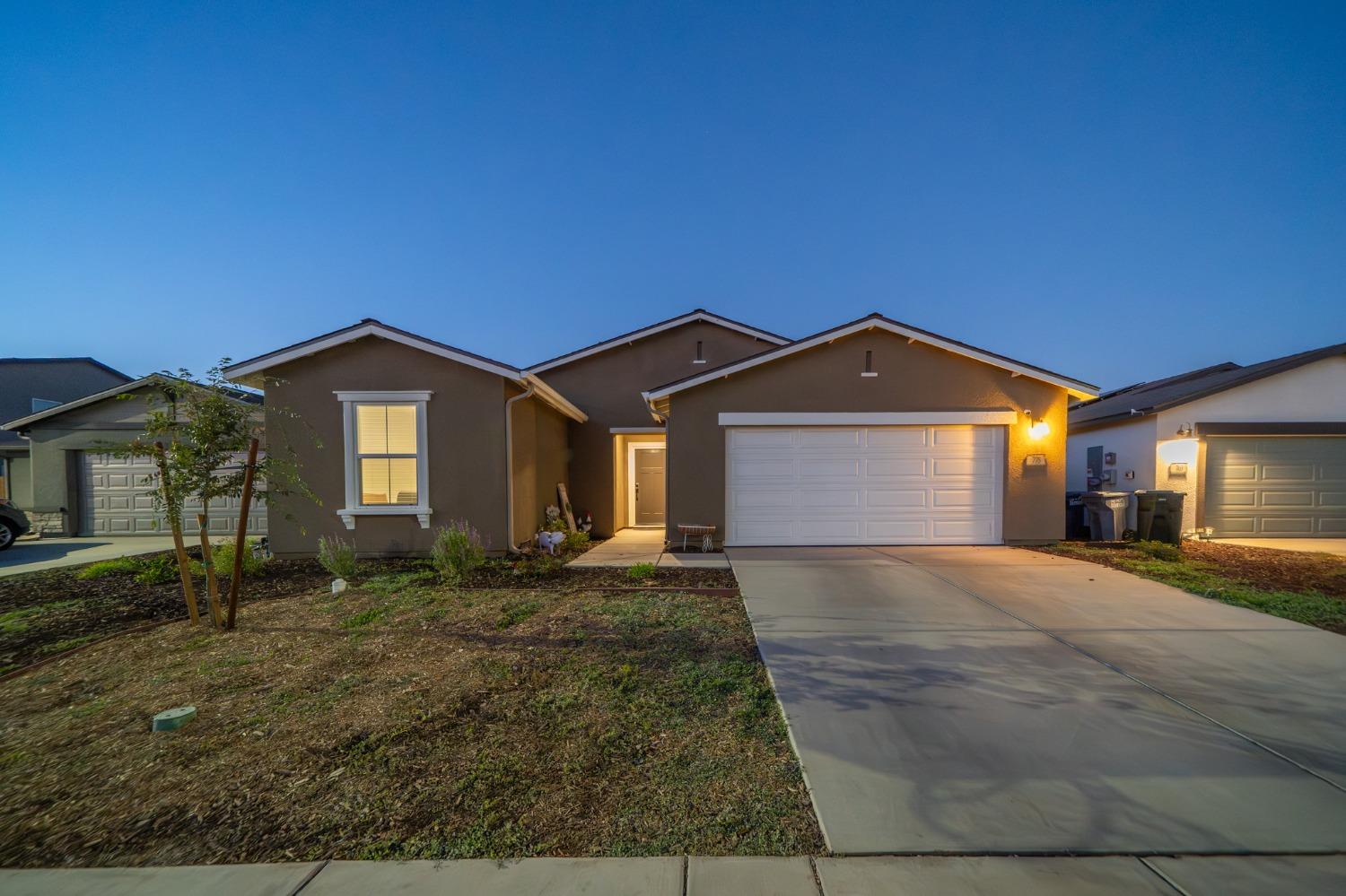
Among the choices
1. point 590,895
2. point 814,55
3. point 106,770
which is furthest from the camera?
point 814,55

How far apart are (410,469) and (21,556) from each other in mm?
7457

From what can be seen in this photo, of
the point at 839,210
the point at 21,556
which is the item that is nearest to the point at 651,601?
the point at 21,556

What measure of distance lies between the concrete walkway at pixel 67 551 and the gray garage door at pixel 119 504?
36 centimetres

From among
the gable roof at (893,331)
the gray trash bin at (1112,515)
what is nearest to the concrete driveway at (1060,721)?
the gable roof at (893,331)

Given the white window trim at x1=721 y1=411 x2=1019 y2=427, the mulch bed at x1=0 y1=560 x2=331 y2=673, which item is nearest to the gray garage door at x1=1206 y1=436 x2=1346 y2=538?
the white window trim at x1=721 y1=411 x2=1019 y2=427

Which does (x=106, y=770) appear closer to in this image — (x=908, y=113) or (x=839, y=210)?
(x=908, y=113)

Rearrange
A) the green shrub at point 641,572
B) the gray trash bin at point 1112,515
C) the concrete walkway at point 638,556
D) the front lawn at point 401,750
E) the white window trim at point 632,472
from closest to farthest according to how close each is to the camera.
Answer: the front lawn at point 401,750 → the green shrub at point 641,572 → the concrete walkway at point 638,556 → the gray trash bin at point 1112,515 → the white window trim at point 632,472

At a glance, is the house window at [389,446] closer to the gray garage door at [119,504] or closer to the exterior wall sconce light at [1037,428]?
the gray garage door at [119,504]

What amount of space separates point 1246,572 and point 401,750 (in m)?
10.4

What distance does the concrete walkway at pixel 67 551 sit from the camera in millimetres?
8281

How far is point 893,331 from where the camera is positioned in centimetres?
897

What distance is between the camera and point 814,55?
12.5 meters

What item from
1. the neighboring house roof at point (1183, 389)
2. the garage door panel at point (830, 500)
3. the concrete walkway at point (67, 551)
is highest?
the neighboring house roof at point (1183, 389)

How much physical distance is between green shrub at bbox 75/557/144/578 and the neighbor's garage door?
916 centimetres
